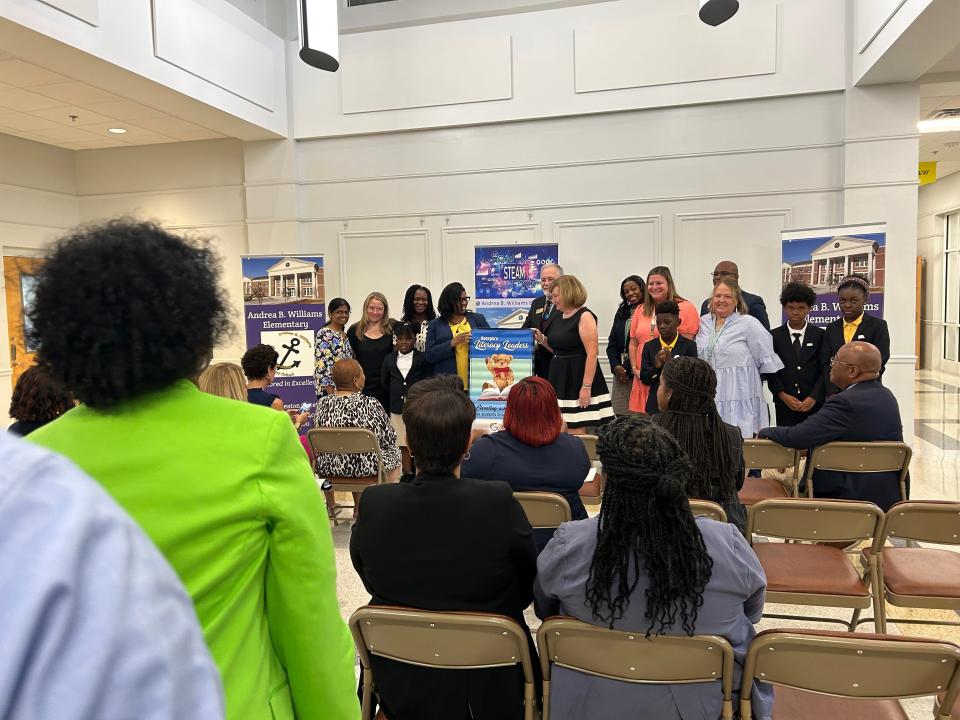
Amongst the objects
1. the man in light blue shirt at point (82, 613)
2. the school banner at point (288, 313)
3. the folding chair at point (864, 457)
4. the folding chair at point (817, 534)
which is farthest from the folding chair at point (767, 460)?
the school banner at point (288, 313)

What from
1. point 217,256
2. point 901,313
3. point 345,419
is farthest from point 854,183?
point 217,256

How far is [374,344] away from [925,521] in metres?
4.27

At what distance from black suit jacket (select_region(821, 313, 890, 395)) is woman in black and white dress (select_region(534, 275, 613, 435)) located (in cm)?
167

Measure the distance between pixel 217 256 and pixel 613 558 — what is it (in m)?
1.18

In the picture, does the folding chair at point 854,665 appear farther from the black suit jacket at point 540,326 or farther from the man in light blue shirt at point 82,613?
the black suit jacket at point 540,326

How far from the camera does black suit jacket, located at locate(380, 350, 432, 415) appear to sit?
17.9ft

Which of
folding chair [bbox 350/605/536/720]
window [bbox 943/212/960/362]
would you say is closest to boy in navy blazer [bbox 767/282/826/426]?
folding chair [bbox 350/605/536/720]

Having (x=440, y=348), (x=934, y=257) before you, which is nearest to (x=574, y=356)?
(x=440, y=348)

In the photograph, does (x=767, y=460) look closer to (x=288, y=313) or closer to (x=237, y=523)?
(x=237, y=523)

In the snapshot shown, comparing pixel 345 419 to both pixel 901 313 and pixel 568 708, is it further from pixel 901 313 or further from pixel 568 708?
pixel 901 313

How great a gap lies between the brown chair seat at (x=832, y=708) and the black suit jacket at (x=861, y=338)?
11.5 ft

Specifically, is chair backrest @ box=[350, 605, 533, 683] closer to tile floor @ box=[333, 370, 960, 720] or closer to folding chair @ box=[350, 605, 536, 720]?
folding chair @ box=[350, 605, 536, 720]

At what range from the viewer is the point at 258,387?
4.36 metres

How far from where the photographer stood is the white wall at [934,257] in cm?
1320
